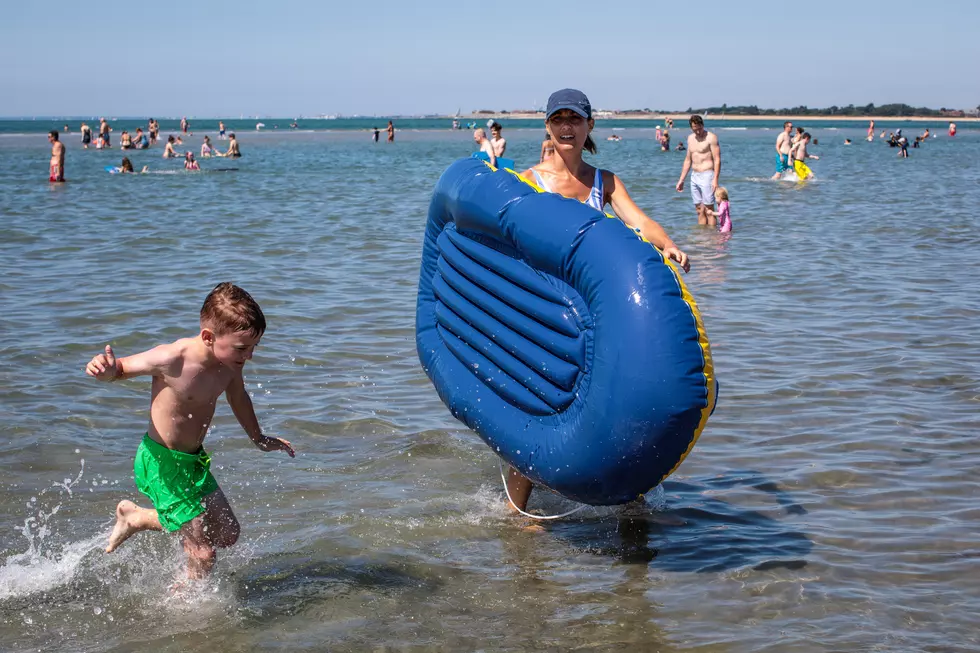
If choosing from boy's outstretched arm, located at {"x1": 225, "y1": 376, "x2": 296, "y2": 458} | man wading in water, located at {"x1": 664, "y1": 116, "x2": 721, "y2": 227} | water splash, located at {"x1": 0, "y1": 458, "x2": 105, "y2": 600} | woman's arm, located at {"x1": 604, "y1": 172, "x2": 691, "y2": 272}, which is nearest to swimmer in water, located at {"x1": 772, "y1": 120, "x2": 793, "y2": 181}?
man wading in water, located at {"x1": 664, "y1": 116, "x2": 721, "y2": 227}

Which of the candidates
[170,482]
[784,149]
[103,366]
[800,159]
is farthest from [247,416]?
[800,159]

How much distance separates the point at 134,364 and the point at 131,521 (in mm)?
657

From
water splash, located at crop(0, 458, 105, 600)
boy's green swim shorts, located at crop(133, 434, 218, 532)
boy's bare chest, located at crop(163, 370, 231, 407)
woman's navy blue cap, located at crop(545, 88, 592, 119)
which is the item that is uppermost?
woman's navy blue cap, located at crop(545, 88, 592, 119)

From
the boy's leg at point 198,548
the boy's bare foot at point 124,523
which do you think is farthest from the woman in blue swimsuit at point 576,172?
the boy's bare foot at point 124,523

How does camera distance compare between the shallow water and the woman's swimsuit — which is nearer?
the shallow water

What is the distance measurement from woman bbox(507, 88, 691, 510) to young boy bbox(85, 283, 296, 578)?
55.2 inches

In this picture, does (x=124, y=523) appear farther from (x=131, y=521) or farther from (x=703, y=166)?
(x=703, y=166)

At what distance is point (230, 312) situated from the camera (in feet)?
11.4

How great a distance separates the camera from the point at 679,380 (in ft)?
11.3

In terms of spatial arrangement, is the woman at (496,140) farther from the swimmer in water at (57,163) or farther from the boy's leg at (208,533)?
the boy's leg at (208,533)

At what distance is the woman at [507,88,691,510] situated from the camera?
4.22 meters

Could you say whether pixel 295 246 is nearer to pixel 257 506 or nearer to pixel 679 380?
pixel 257 506

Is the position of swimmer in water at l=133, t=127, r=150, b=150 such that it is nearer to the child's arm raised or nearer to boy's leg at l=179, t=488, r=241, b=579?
boy's leg at l=179, t=488, r=241, b=579

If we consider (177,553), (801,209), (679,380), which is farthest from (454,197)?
(801,209)
